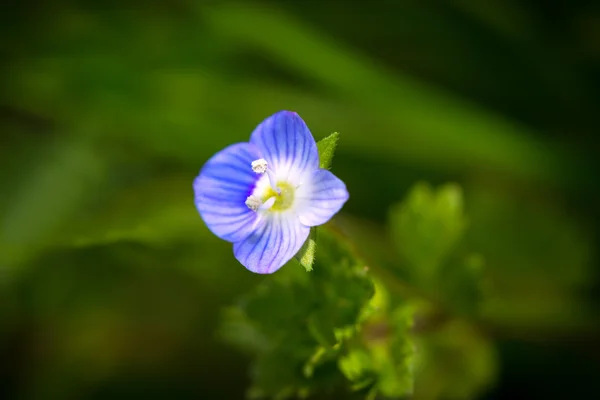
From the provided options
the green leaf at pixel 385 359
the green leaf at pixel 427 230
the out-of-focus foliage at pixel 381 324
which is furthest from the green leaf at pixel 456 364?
the green leaf at pixel 385 359

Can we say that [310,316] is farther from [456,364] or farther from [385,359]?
[456,364]

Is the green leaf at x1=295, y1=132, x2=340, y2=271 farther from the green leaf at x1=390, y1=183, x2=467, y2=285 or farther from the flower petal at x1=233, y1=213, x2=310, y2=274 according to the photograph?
the green leaf at x1=390, y1=183, x2=467, y2=285

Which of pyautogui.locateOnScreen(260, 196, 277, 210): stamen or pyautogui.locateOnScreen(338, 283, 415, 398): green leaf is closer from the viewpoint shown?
pyautogui.locateOnScreen(260, 196, 277, 210): stamen

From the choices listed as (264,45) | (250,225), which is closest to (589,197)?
(264,45)

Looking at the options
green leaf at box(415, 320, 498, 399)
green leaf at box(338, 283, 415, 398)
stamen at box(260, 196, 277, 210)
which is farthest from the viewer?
green leaf at box(415, 320, 498, 399)

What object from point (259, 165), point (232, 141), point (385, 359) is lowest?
point (385, 359)

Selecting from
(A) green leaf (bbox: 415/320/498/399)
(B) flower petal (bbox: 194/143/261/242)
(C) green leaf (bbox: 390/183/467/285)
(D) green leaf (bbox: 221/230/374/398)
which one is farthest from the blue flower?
(A) green leaf (bbox: 415/320/498/399)

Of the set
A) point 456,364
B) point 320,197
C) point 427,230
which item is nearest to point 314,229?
point 320,197
